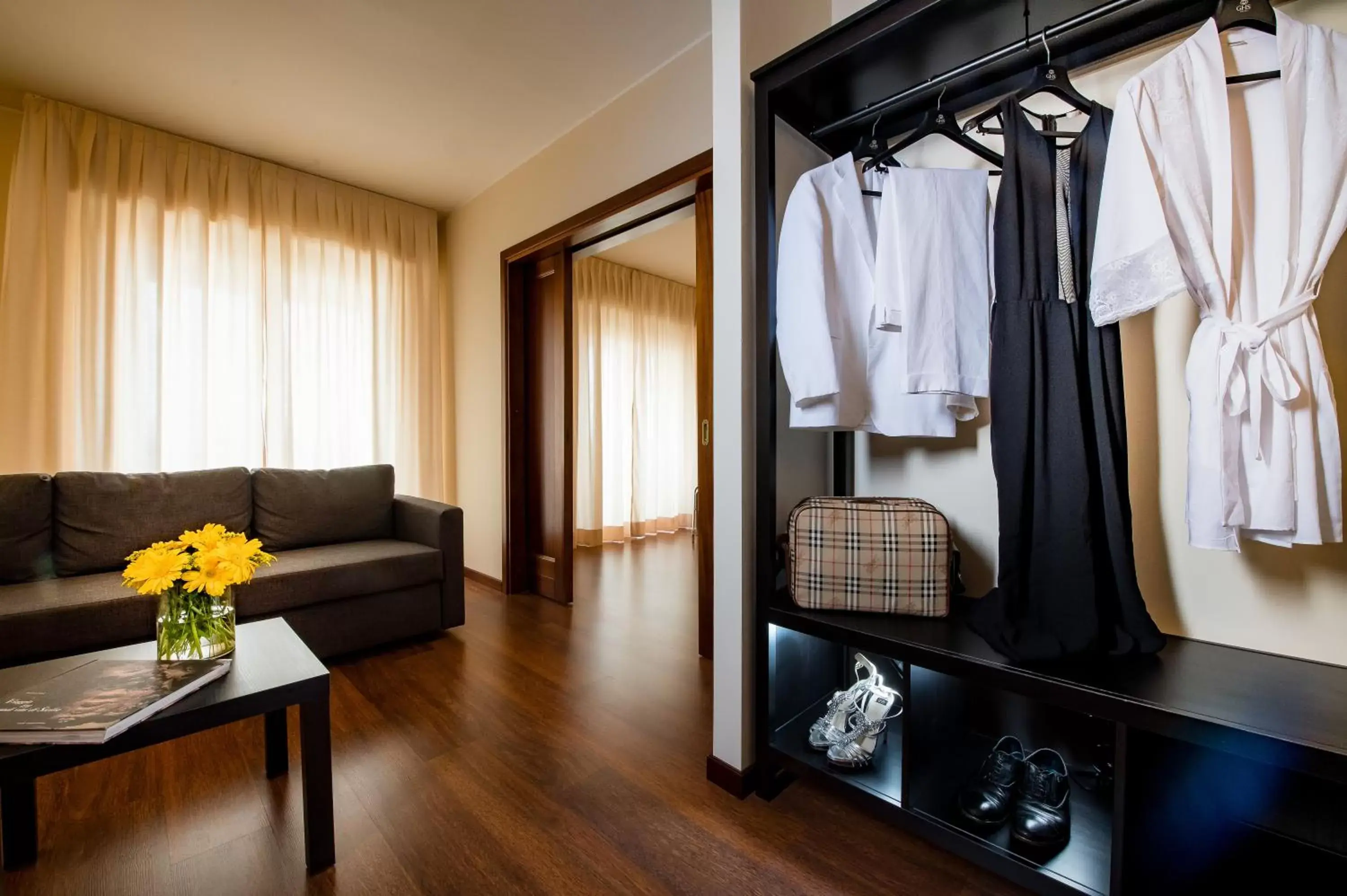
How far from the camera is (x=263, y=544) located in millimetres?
2705

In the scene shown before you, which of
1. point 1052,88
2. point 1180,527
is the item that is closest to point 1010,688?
point 1180,527

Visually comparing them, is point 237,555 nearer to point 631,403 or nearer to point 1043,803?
point 1043,803

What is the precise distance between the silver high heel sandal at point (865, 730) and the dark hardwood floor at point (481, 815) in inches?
7.5

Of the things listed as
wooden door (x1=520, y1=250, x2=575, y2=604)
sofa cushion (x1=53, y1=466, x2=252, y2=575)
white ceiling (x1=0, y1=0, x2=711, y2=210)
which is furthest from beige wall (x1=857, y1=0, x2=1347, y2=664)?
sofa cushion (x1=53, y1=466, x2=252, y2=575)

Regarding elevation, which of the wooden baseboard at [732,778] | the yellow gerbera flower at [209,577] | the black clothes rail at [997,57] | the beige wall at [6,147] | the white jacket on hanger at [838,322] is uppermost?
the beige wall at [6,147]

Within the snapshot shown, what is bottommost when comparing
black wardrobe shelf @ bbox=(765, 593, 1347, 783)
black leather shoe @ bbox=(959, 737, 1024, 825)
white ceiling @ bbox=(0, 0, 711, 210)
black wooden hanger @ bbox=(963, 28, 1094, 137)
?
black leather shoe @ bbox=(959, 737, 1024, 825)

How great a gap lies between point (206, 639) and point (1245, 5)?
257 cm

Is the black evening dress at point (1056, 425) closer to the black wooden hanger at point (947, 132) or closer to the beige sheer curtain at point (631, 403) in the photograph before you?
the black wooden hanger at point (947, 132)

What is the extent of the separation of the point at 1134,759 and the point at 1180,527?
1.91 ft

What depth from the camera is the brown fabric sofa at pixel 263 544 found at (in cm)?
191

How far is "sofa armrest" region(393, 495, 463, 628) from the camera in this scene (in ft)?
8.93

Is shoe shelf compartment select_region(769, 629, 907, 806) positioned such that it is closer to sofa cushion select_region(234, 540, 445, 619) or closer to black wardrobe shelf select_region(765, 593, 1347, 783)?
black wardrobe shelf select_region(765, 593, 1347, 783)

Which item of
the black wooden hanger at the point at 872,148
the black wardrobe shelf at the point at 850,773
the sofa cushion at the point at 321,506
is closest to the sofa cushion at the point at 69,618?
the sofa cushion at the point at 321,506

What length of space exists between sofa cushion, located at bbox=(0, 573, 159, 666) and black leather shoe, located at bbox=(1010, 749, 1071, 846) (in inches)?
92.4
